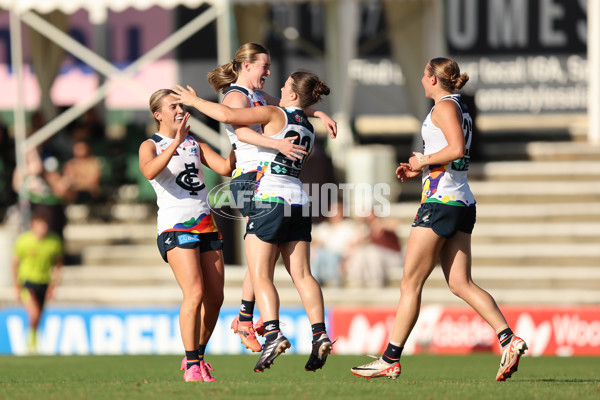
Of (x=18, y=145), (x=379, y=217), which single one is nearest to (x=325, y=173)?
(x=379, y=217)

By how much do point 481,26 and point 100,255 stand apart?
308 inches

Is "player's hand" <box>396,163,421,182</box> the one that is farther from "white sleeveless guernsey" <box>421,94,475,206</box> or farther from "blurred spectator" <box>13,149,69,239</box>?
"blurred spectator" <box>13,149,69,239</box>

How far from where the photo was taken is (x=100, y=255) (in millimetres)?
17219

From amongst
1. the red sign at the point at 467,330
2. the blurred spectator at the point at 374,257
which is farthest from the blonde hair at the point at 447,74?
the blurred spectator at the point at 374,257

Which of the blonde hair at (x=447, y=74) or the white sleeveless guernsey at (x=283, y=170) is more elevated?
the blonde hair at (x=447, y=74)

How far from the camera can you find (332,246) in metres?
15.3

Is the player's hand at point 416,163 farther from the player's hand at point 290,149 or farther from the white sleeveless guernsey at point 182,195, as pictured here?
the white sleeveless guernsey at point 182,195

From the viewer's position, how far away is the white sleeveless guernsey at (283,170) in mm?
7195

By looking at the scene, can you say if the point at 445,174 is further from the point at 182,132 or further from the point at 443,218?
the point at 182,132

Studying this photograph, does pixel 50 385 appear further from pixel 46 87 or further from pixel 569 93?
pixel 569 93

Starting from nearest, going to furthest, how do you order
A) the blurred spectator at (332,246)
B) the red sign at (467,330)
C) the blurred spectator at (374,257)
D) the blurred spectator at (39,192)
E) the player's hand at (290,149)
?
1. the player's hand at (290,149)
2. the red sign at (467,330)
3. the blurred spectator at (374,257)
4. the blurred spectator at (332,246)
5. the blurred spectator at (39,192)

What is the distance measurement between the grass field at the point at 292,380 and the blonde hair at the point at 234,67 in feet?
6.46

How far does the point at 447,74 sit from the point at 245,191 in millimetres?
1470

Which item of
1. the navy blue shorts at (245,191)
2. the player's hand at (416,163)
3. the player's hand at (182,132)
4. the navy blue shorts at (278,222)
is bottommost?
the navy blue shorts at (278,222)
